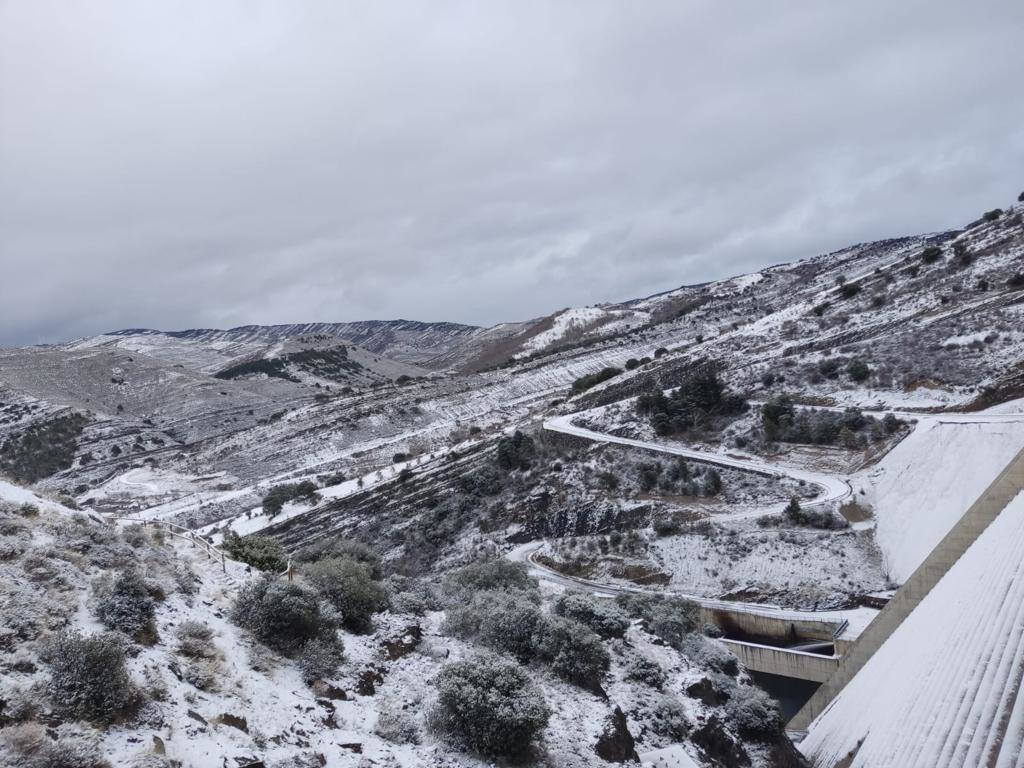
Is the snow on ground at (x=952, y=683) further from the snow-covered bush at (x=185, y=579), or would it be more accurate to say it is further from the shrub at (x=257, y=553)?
the shrub at (x=257, y=553)

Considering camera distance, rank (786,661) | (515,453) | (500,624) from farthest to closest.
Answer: (515,453), (786,661), (500,624)

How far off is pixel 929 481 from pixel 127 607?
1273 inches

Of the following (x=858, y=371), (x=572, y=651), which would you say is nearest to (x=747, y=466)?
(x=858, y=371)

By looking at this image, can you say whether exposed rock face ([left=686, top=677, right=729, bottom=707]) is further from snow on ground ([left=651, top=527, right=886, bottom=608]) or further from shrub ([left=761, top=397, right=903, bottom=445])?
shrub ([left=761, top=397, right=903, bottom=445])

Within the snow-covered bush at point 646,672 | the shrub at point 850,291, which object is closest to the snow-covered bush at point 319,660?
the snow-covered bush at point 646,672

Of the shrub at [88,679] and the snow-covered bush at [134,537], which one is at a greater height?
the snow-covered bush at [134,537]

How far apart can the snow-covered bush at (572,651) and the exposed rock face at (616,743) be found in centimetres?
131

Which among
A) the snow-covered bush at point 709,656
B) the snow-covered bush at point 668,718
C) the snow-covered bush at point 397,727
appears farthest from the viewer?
the snow-covered bush at point 709,656

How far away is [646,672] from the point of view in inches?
539

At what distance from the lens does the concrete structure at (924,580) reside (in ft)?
60.2

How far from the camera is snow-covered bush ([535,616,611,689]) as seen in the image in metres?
12.5

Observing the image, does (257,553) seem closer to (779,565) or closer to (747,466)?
(779,565)

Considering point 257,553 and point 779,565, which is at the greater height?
point 257,553

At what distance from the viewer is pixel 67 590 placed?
9.87m
